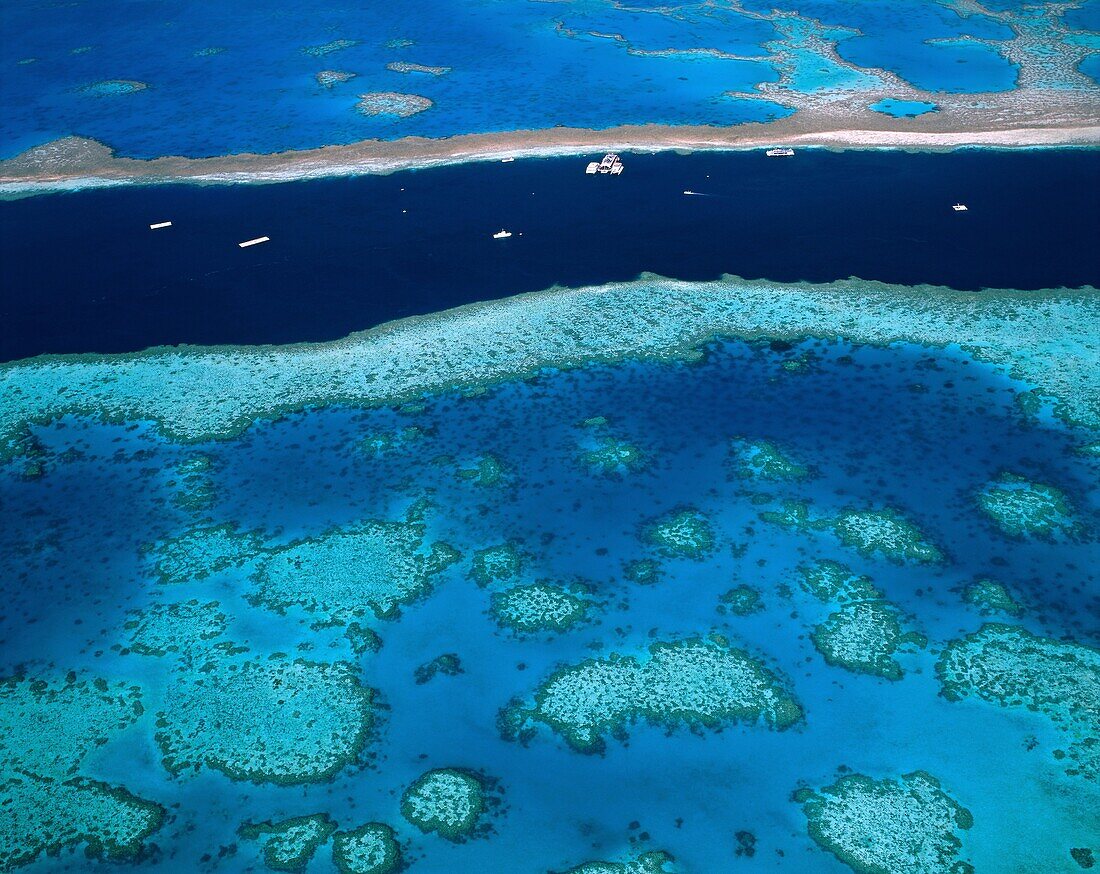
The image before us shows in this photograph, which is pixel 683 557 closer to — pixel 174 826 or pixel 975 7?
pixel 174 826

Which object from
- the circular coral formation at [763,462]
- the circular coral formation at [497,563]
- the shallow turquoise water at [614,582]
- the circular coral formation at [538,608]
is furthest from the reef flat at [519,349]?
the circular coral formation at [538,608]

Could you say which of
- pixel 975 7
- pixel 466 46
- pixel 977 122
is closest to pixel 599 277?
pixel 977 122

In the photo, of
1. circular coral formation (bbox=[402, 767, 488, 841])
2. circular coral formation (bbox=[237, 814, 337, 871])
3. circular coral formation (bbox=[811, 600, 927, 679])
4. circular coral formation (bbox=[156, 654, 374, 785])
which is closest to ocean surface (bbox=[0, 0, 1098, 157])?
circular coral formation (bbox=[811, 600, 927, 679])

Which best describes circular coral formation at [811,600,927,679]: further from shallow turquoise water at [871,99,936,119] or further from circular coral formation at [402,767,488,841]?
shallow turquoise water at [871,99,936,119]

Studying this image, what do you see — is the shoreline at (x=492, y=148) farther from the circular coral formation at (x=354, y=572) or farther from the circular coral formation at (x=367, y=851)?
the circular coral formation at (x=367, y=851)

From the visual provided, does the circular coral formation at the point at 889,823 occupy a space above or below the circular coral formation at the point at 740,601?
below

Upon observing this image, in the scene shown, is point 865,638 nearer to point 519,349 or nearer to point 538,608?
point 538,608
